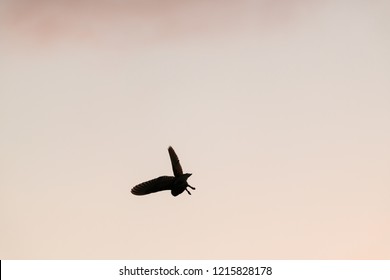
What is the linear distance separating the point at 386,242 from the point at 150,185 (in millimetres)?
819

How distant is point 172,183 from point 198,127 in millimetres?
229

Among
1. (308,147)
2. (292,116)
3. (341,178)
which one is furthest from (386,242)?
(292,116)

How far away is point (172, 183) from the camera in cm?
188

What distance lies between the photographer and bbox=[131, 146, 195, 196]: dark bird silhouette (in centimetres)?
188

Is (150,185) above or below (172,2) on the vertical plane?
below

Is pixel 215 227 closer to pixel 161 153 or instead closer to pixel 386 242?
pixel 161 153

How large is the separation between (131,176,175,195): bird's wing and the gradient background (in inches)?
1.3

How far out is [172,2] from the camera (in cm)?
204

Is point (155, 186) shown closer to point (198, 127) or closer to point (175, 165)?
point (175, 165)

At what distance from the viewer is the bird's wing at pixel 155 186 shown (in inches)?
73.9

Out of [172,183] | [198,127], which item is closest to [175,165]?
[172,183]

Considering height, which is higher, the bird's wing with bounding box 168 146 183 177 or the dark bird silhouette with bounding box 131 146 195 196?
the bird's wing with bounding box 168 146 183 177

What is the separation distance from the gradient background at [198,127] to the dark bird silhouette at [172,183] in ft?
0.11

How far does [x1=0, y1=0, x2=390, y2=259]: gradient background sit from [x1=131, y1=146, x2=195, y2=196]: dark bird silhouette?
35 mm
